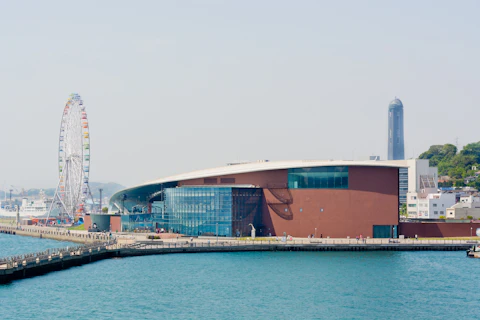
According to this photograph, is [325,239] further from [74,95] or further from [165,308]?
[74,95]

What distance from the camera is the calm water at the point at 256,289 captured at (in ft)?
217

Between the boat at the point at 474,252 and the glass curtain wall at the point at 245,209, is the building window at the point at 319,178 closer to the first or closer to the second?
the glass curtain wall at the point at 245,209

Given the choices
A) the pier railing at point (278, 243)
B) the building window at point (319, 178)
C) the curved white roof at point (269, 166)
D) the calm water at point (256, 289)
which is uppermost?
the curved white roof at point (269, 166)

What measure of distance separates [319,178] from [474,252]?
24.1 m

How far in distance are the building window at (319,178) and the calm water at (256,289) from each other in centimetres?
1510

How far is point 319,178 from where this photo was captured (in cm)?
11506

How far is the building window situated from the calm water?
15104 mm

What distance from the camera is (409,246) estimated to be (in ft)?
355

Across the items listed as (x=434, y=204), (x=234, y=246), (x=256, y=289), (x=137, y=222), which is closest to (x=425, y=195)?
(x=434, y=204)

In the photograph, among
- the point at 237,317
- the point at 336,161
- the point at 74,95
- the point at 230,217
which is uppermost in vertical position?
the point at 74,95

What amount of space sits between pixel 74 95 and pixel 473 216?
80335 millimetres

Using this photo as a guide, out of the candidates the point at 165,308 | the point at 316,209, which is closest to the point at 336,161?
the point at 316,209

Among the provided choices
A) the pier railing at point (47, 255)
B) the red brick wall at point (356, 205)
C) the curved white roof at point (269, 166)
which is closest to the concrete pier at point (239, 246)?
the pier railing at point (47, 255)

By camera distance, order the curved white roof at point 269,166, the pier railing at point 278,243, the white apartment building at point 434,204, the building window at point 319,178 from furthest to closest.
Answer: the white apartment building at point 434,204, the building window at point 319,178, the curved white roof at point 269,166, the pier railing at point 278,243
